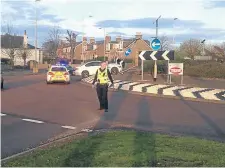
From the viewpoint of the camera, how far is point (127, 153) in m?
6.07

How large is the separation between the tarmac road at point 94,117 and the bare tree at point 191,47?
58.4 meters

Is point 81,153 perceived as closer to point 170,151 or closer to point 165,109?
point 170,151

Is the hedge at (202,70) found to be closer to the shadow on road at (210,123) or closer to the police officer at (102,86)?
the shadow on road at (210,123)

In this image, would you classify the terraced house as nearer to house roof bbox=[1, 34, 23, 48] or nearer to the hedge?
house roof bbox=[1, 34, 23, 48]

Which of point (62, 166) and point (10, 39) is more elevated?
point (10, 39)

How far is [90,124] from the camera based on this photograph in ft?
33.9

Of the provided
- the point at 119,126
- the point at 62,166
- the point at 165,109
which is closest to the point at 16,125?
the point at 119,126

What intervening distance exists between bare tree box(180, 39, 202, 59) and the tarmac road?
2298 inches

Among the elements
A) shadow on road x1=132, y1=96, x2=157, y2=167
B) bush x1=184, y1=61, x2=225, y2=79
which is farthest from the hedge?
shadow on road x1=132, y1=96, x2=157, y2=167

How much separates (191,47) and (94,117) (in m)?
67.0

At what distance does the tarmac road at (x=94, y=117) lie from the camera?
8.86m

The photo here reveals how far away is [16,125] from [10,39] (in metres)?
60.6

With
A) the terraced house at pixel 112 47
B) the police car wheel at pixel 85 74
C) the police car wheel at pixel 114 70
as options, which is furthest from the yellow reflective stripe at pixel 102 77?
the terraced house at pixel 112 47

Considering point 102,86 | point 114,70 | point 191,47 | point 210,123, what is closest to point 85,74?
point 114,70
